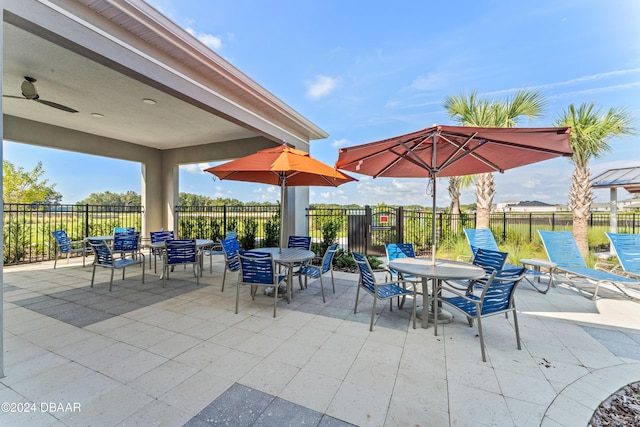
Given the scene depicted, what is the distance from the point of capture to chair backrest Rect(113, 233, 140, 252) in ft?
17.8

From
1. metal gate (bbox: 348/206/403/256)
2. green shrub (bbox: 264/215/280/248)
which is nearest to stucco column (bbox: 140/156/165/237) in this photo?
green shrub (bbox: 264/215/280/248)

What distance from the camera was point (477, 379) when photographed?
6.91 feet

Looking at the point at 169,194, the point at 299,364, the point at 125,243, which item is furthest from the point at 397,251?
the point at 169,194

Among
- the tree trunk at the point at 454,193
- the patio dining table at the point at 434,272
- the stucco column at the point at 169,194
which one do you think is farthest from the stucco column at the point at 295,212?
the tree trunk at the point at 454,193

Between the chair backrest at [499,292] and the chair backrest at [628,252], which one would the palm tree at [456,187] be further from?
the chair backrest at [499,292]

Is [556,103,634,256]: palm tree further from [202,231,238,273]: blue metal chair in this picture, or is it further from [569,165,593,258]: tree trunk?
[202,231,238,273]: blue metal chair

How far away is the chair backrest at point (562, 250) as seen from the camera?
15.9 ft

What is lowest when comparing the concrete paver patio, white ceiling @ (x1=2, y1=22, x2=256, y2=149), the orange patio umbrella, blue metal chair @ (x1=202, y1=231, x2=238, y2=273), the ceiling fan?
the concrete paver patio

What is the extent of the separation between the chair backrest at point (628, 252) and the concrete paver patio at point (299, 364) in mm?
977

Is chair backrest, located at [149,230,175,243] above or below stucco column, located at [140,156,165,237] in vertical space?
below

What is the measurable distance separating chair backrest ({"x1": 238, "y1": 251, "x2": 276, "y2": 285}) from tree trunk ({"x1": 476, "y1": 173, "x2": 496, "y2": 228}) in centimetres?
715

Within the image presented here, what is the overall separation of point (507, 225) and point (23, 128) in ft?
45.4

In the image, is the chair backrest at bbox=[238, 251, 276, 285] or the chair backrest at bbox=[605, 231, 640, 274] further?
the chair backrest at bbox=[605, 231, 640, 274]

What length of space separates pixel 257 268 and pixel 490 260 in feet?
11.1
